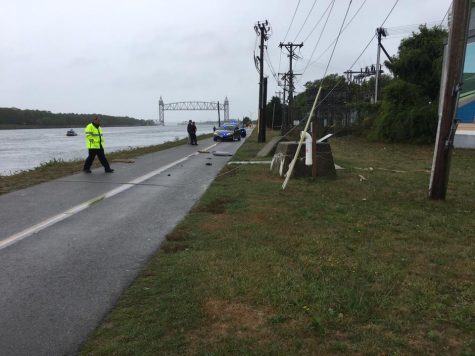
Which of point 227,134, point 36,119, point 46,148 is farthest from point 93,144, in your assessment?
point 36,119

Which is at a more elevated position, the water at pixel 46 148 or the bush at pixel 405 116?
the bush at pixel 405 116

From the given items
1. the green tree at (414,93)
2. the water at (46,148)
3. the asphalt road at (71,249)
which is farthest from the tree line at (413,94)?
the asphalt road at (71,249)

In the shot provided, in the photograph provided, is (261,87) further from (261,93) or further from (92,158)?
(92,158)

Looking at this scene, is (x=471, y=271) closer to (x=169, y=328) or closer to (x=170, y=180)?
(x=169, y=328)

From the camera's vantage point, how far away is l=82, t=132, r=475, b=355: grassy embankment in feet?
10.8

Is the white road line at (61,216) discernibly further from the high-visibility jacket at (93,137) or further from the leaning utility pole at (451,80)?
the leaning utility pole at (451,80)

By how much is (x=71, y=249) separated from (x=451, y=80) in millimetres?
6573

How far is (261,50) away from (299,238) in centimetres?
2950

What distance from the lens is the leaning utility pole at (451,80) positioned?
24.7 feet

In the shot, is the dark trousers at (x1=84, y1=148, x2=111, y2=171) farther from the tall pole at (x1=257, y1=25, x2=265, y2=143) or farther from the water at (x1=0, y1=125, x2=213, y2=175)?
the tall pole at (x1=257, y1=25, x2=265, y2=143)

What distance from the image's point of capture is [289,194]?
9312mm

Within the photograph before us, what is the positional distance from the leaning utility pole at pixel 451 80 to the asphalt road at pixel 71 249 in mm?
4669

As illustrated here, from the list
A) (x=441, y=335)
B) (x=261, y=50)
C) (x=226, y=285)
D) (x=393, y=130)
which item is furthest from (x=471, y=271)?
(x=261, y=50)

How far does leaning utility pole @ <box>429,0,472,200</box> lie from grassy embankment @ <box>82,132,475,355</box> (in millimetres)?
960
